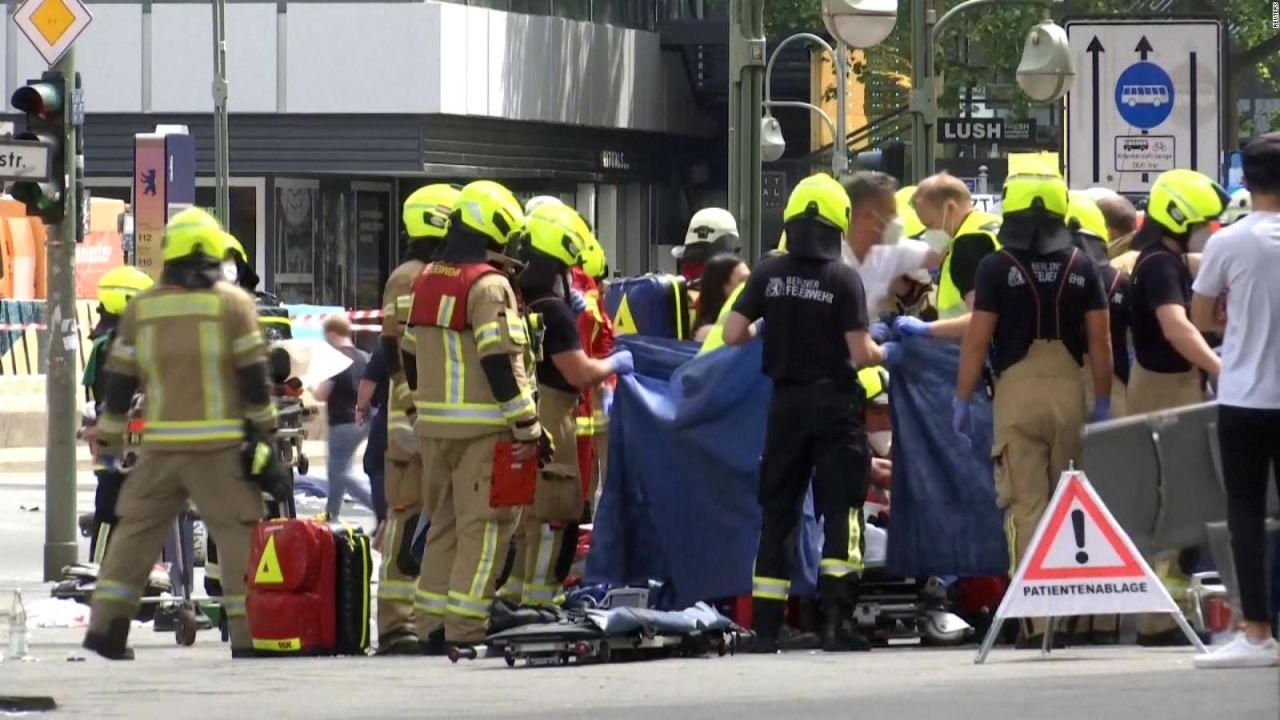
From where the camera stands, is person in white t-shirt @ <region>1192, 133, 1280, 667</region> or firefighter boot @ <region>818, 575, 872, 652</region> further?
firefighter boot @ <region>818, 575, 872, 652</region>

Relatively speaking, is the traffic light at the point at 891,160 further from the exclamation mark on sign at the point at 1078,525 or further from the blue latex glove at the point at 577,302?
the exclamation mark on sign at the point at 1078,525

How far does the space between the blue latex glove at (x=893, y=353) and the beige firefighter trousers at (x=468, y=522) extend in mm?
1683

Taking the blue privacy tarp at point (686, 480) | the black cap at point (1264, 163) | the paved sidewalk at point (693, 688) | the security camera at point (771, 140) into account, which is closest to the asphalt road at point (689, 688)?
the paved sidewalk at point (693, 688)

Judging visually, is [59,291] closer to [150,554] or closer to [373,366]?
[373,366]

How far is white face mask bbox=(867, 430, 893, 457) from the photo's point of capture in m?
12.8

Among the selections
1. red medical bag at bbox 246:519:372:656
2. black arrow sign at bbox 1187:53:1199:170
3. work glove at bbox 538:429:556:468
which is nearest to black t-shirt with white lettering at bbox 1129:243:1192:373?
work glove at bbox 538:429:556:468

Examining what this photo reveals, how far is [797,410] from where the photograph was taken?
11797 mm

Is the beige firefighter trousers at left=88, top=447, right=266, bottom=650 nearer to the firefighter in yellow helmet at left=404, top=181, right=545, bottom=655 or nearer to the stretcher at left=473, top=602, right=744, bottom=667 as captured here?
the firefighter in yellow helmet at left=404, top=181, right=545, bottom=655

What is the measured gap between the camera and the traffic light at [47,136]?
16797mm

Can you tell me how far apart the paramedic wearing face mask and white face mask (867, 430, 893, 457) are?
1.77 feet

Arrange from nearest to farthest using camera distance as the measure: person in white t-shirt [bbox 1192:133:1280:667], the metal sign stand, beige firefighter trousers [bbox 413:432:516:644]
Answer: person in white t-shirt [bbox 1192:133:1280:667] → the metal sign stand → beige firefighter trousers [bbox 413:432:516:644]

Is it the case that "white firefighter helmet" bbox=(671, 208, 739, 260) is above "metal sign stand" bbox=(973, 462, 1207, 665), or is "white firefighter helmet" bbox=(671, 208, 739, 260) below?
above

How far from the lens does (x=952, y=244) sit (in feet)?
40.7

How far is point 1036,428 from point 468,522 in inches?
92.9
